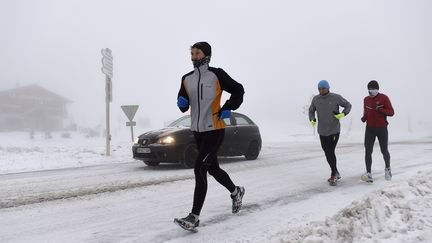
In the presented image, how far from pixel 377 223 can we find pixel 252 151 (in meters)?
7.76

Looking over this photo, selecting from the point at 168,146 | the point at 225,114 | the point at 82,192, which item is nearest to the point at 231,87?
the point at 225,114

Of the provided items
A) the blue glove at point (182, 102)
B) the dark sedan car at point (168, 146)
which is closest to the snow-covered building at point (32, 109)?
the dark sedan car at point (168, 146)

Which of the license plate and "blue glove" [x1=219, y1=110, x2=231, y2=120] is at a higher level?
"blue glove" [x1=219, y1=110, x2=231, y2=120]

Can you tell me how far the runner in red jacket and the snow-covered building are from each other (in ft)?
169

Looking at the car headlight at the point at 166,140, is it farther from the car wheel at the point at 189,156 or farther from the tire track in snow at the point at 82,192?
the tire track in snow at the point at 82,192

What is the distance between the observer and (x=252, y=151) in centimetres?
1170

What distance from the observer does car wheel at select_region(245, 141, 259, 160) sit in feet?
38.0

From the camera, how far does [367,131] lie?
7.56m

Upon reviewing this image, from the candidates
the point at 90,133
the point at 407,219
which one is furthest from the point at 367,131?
the point at 90,133

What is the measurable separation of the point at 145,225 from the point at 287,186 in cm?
321

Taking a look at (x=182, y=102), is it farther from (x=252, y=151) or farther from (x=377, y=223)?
(x=252, y=151)

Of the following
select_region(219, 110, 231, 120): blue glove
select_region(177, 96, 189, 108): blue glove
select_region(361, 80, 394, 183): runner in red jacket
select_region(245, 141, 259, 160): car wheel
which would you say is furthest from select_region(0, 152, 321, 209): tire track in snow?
select_region(245, 141, 259, 160): car wheel

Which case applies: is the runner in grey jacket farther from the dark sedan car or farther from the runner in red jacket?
the dark sedan car

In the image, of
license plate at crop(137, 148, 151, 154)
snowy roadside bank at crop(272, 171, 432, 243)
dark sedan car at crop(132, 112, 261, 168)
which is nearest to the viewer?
snowy roadside bank at crop(272, 171, 432, 243)
